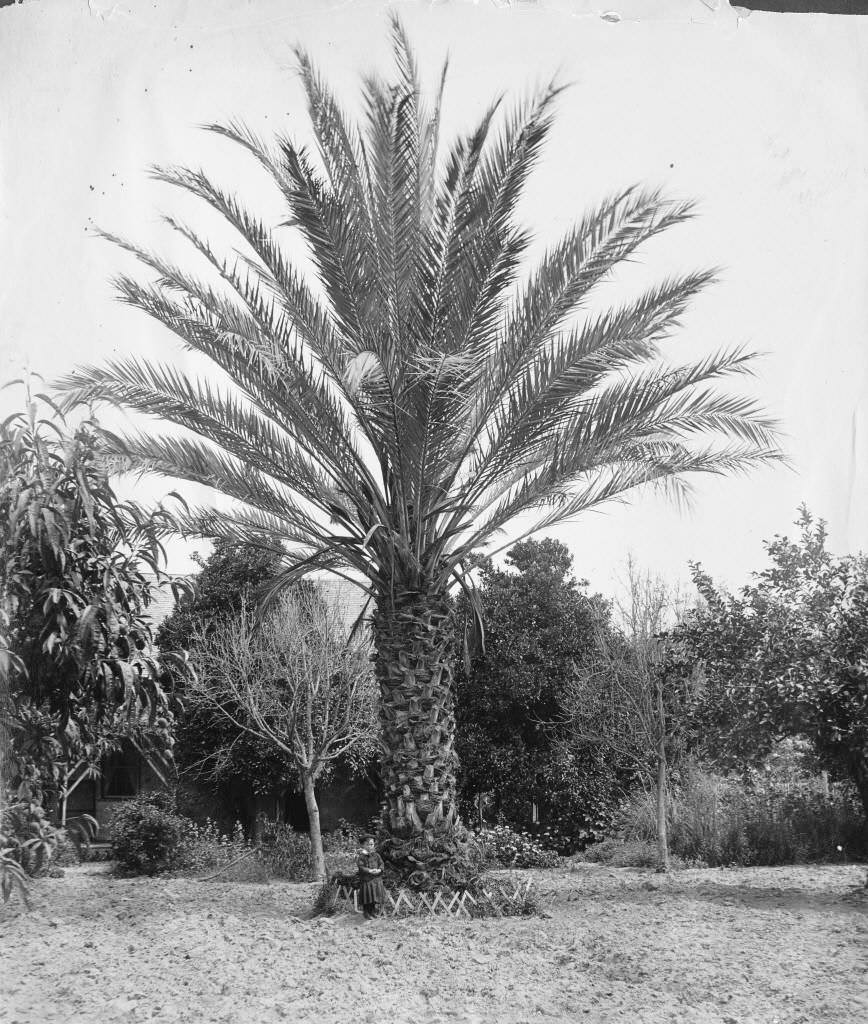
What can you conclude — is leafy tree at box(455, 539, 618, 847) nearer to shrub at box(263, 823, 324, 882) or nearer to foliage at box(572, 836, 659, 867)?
foliage at box(572, 836, 659, 867)

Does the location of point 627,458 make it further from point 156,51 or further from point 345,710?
point 345,710

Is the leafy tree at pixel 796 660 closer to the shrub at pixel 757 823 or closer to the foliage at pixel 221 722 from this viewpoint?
the shrub at pixel 757 823

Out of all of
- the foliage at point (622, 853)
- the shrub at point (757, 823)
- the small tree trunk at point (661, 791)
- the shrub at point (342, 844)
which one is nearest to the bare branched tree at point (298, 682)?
the shrub at point (342, 844)

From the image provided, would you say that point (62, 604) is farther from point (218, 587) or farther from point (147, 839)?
point (218, 587)

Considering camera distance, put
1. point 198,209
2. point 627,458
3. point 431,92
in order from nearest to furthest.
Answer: point 431,92
point 198,209
point 627,458

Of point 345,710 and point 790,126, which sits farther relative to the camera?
point 345,710

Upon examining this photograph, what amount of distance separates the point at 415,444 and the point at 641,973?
3.45 m

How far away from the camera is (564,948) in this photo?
5.79 m

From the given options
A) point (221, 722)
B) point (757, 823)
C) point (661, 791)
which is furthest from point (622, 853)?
point (221, 722)

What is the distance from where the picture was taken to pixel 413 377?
632 centimetres

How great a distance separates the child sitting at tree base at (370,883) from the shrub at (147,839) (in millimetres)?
5104

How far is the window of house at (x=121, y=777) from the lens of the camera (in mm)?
13266

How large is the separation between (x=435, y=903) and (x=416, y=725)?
4.03 feet

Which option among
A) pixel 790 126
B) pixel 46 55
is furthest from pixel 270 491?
pixel 790 126
